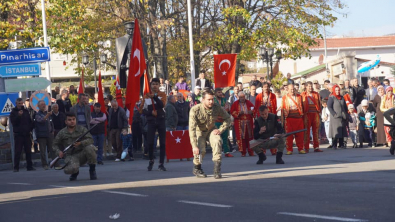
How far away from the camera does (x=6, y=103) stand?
20188 mm

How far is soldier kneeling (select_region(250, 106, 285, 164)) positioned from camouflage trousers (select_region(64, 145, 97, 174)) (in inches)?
162

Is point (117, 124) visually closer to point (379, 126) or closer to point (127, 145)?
point (127, 145)

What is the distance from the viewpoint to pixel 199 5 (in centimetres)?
3569

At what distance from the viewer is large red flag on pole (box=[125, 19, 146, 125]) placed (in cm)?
1599

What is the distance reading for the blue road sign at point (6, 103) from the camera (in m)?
20.1

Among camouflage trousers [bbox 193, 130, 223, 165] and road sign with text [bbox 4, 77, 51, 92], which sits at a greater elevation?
road sign with text [bbox 4, 77, 51, 92]

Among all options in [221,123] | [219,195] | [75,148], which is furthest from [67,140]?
[221,123]

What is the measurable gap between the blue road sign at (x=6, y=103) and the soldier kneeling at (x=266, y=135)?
7.56 m

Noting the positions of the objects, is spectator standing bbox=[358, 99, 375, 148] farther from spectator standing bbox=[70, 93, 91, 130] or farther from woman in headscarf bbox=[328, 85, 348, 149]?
spectator standing bbox=[70, 93, 91, 130]

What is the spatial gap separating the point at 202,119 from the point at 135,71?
3.71m

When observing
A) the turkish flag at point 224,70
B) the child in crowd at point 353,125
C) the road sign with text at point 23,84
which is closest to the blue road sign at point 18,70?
the road sign with text at point 23,84

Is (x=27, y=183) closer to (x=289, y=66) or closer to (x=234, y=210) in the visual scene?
(x=234, y=210)

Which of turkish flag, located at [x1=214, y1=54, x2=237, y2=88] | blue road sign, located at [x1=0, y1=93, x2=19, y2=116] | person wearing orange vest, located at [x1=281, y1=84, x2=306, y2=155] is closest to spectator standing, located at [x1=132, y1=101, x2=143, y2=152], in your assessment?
turkish flag, located at [x1=214, y1=54, x2=237, y2=88]

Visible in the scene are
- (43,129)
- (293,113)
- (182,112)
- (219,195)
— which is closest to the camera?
(219,195)
